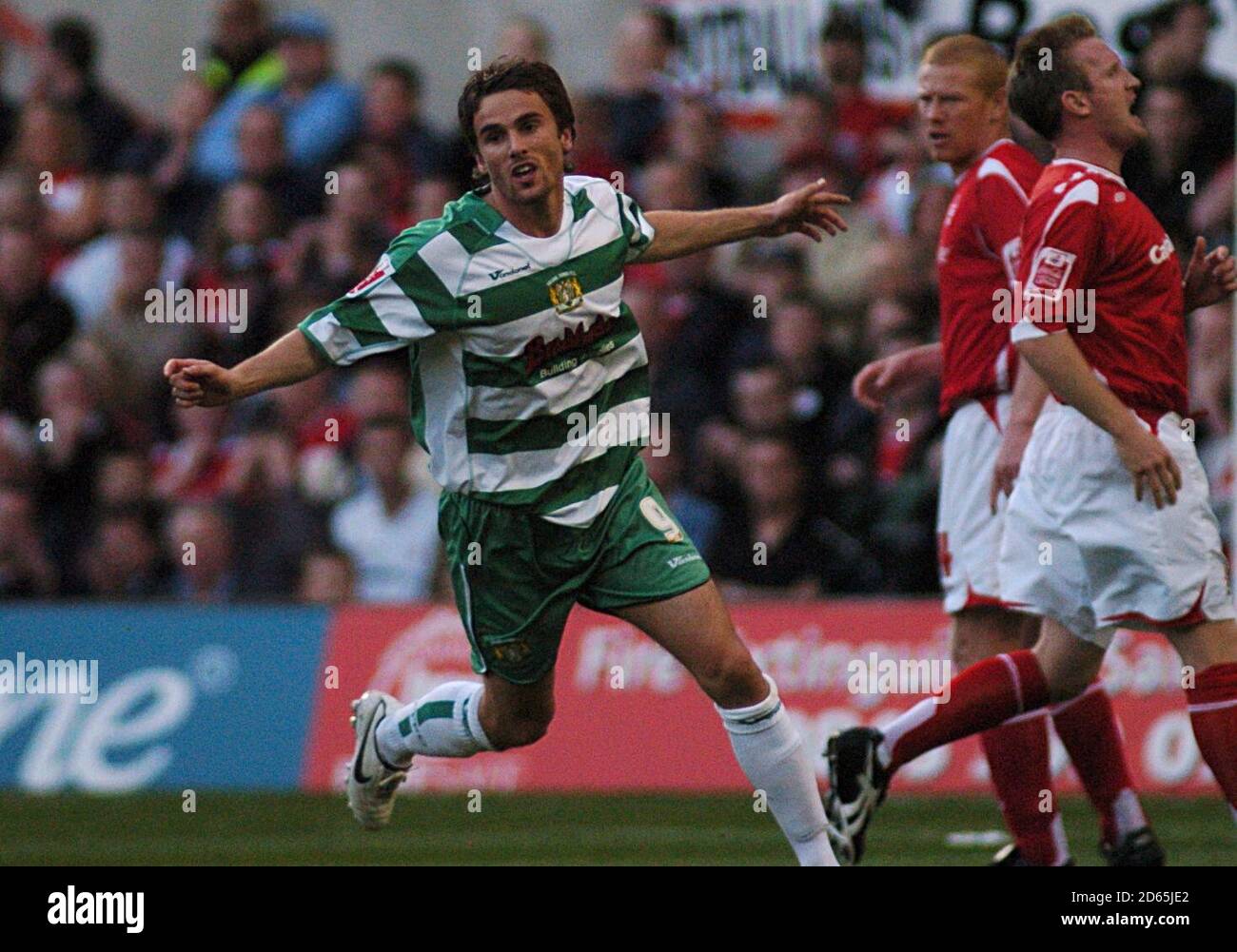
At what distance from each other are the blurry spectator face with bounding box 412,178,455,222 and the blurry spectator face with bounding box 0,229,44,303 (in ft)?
8.23

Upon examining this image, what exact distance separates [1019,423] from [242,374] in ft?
7.84

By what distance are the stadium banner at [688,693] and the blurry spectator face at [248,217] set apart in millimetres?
3007

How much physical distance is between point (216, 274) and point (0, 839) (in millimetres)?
4911

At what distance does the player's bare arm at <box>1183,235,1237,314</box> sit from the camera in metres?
6.73

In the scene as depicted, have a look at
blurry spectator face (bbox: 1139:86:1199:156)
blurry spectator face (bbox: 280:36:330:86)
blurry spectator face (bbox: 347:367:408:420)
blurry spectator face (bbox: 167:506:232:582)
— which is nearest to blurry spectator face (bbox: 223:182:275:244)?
blurry spectator face (bbox: 280:36:330:86)

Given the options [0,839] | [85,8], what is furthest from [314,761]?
[85,8]

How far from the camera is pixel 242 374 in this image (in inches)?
234

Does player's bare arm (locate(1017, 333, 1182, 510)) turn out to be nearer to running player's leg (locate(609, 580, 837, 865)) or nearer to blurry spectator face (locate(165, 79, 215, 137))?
running player's leg (locate(609, 580, 837, 865))

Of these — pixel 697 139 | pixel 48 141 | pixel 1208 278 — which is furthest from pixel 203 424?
pixel 1208 278

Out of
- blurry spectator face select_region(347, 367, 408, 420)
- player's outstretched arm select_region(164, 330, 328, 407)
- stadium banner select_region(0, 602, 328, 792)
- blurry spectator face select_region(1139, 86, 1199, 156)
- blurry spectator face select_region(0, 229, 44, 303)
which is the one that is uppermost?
blurry spectator face select_region(1139, 86, 1199, 156)

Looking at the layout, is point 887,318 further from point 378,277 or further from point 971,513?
point 378,277
